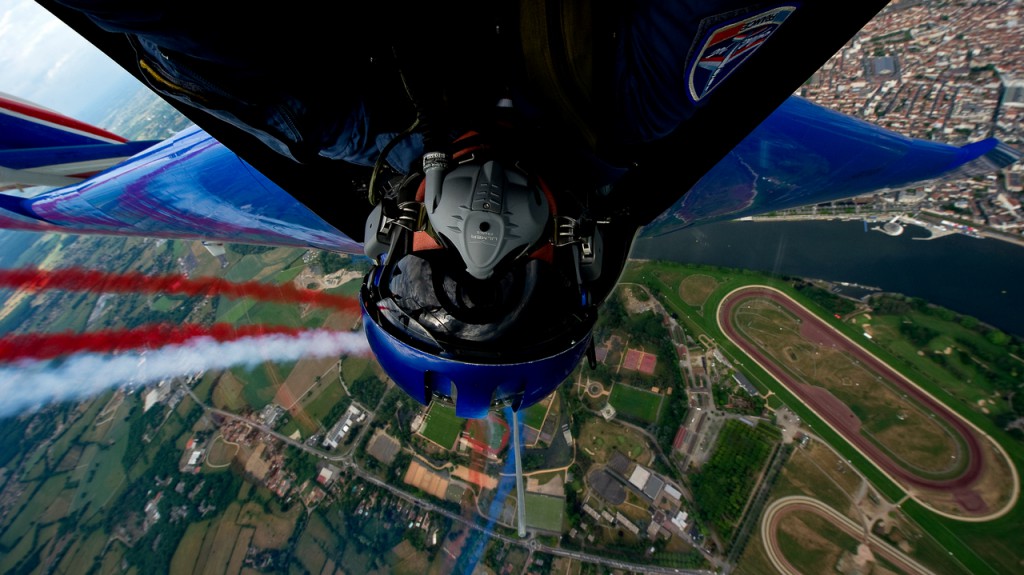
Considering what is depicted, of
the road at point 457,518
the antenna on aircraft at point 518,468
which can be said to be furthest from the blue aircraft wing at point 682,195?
the road at point 457,518

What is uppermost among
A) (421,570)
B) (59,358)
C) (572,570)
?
(59,358)

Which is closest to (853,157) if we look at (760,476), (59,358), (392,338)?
(392,338)

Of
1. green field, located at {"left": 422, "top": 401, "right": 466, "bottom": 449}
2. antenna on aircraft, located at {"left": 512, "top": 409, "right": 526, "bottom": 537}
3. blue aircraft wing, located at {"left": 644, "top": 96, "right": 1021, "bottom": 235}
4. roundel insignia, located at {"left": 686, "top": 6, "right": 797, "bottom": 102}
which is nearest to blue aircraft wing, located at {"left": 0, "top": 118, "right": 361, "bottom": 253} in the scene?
antenna on aircraft, located at {"left": 512, "top": 409, "right": 526, "bottom": 537}

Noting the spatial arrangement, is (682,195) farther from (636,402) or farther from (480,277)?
(636,402)

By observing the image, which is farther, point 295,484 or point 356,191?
point 295,484

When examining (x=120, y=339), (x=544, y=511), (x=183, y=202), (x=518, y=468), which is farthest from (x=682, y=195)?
(x=120, y=339)

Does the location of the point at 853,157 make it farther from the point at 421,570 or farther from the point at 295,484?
the point at 295,484

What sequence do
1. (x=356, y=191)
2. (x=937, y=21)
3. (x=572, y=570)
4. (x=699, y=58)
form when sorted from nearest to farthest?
(x=699, y=58)
(x=356, y=191)
(x=572, y=570)
(x=937, y=21)
